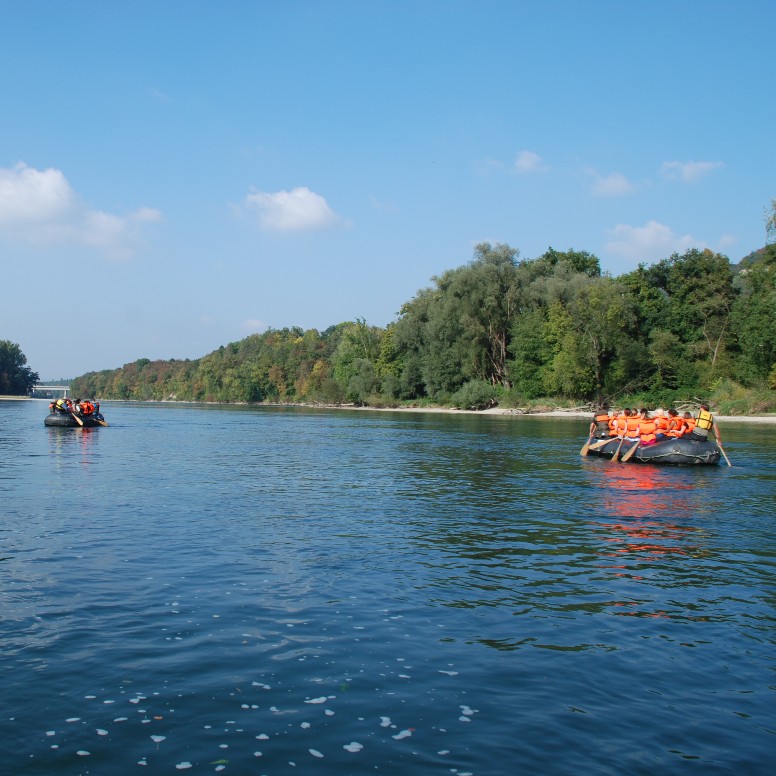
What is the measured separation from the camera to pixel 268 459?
30.5m

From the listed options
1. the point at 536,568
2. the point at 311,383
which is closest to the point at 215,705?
the point at 536,568

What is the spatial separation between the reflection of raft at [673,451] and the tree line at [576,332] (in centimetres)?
3637

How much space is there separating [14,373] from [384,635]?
17483 cm

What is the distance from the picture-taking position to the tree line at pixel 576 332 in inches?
2766

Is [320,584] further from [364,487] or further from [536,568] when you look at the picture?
[364,487]

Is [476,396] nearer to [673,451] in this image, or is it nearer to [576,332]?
[576,332]

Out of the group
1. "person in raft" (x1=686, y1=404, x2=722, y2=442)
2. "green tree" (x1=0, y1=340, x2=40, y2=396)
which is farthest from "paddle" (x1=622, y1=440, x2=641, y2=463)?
"green tree" (x1=0, y1=340, x2=40, y2=396)

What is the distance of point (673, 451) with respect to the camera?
28172mm

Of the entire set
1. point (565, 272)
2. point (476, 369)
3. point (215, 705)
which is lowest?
point (215, 705)

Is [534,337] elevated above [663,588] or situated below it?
above

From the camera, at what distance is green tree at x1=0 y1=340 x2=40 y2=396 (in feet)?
520

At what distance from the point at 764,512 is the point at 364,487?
10.3 m

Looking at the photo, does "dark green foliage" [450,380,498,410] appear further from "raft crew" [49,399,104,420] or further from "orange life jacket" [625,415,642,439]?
"orange life jacket" [625,415,642,439]

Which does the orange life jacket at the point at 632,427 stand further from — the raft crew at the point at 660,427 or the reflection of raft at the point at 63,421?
the reflection of raft at the point at 63,421
